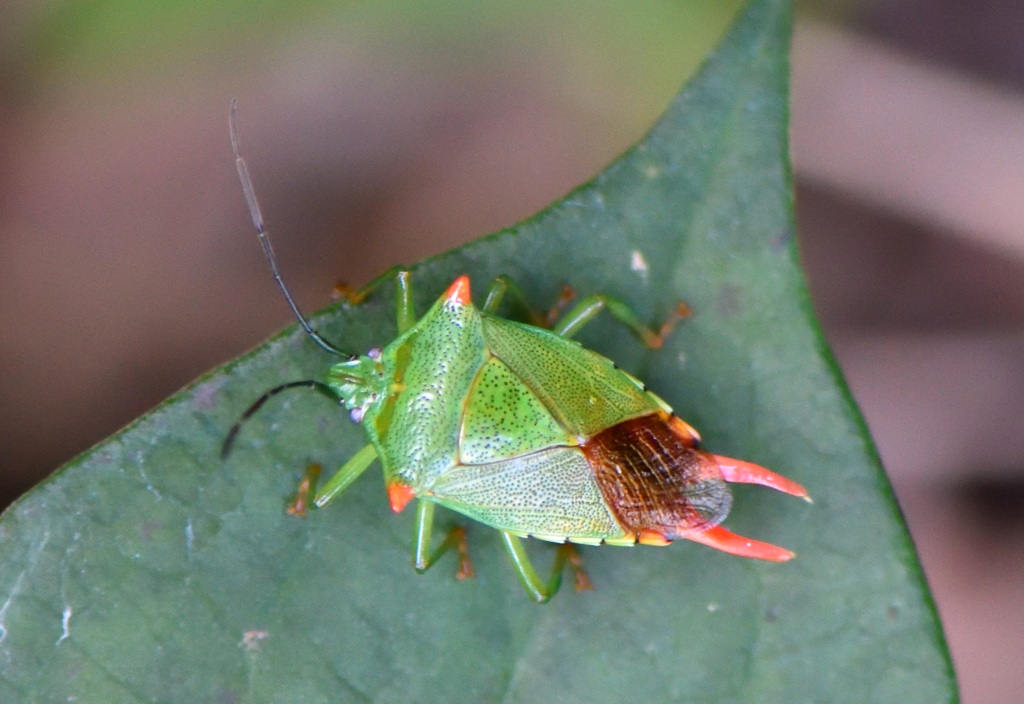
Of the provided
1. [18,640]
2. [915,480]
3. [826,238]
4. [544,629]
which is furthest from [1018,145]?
[18,640]

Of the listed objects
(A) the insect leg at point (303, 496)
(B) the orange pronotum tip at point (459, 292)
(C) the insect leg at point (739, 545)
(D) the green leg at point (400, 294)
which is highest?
(B) the orange pronotum tip at point (459, 292)

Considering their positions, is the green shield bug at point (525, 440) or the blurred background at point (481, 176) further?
the blurred background at point (481, 176)

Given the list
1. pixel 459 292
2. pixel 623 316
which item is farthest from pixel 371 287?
pixel 623 316

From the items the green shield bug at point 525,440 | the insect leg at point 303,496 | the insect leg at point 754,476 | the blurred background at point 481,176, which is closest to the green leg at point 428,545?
the green shield bug at point 525,440

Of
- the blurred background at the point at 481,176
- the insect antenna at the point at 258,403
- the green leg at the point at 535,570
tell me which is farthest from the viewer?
the blurred background at the point at 481,176

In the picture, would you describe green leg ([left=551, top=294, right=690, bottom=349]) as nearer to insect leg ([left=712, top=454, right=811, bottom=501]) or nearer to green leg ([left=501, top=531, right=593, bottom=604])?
insect leg ([left=712, top=454, right=811, bottom=501])

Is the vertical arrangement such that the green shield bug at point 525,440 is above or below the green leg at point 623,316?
below

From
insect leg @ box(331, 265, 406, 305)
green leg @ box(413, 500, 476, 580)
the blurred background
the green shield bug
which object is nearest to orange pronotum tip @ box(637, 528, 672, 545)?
the green shield bug

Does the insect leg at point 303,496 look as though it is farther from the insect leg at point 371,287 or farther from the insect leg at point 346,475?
the insect leg at point 371,287
